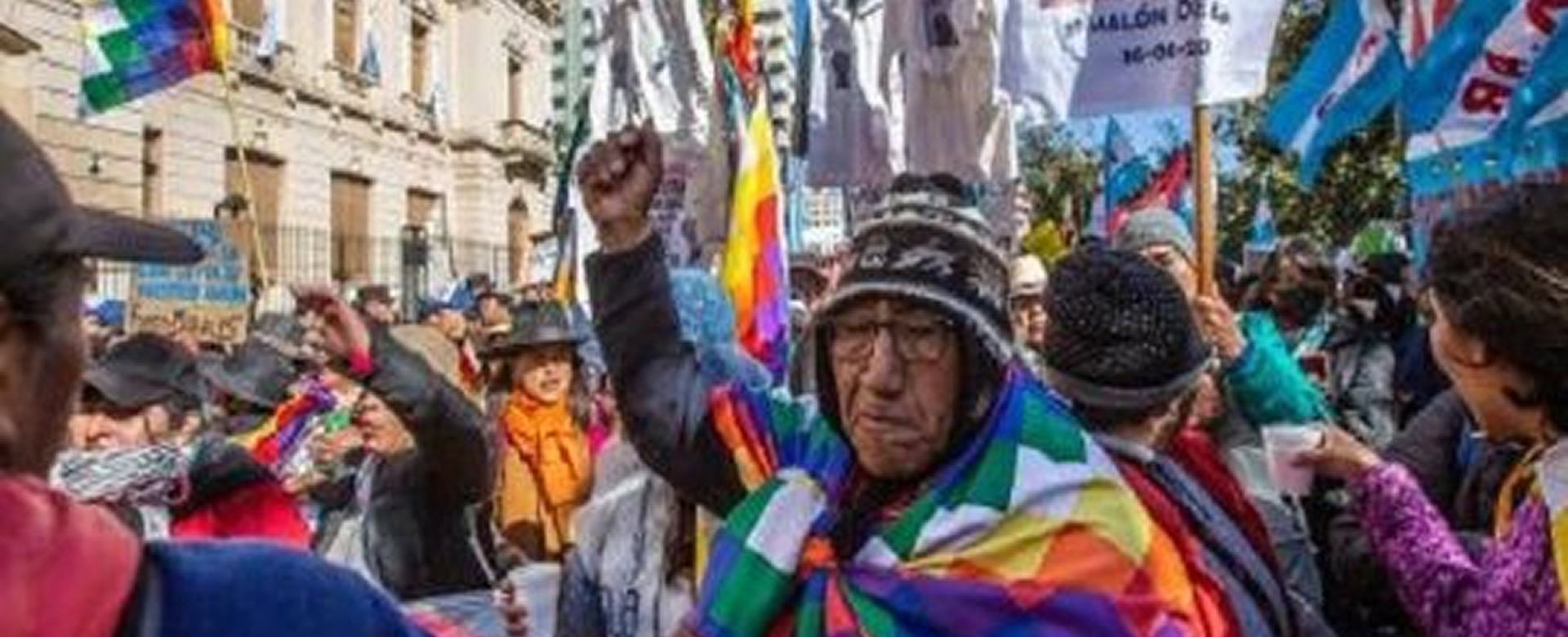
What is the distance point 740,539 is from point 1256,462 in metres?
1.56

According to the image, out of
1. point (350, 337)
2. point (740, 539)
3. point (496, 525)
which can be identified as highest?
point (350, 337)

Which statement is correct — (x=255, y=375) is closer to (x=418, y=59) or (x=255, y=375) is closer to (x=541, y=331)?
(x=541, y=331)

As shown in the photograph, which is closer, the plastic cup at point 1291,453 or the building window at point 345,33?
the plastic cup at point 1291,453

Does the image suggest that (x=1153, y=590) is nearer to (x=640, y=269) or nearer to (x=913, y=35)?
(x=640, y=269)

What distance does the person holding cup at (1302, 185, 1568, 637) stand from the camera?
2762mm

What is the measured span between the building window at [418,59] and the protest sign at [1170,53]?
36.2m

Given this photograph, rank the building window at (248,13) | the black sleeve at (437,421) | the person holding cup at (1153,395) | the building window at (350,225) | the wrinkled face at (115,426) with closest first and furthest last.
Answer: the person holding cup at (1153,395) → the black sleeve at (437,421) → the wrinkled face at (115,426) → the building window at (248,13) → the building window at (350,225)

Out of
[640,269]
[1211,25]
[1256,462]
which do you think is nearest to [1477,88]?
[1211,25]

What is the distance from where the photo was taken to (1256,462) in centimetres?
402

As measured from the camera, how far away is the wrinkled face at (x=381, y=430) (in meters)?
4.61

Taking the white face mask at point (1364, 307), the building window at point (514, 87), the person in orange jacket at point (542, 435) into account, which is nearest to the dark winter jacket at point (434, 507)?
the person in orange jacket at point (542, 435)

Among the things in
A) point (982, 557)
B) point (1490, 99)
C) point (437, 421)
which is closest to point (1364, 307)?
point (1490, 99)

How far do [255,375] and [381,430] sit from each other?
101 inches

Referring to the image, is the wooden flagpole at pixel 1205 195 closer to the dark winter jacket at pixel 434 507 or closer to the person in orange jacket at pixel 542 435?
the dark winter jacket at pixel 434 507
